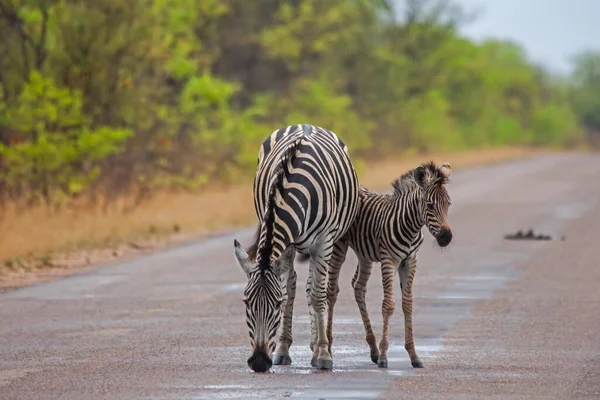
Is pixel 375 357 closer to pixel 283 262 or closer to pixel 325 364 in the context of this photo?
pixel 325 364

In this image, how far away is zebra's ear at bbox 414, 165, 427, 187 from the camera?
10219mm

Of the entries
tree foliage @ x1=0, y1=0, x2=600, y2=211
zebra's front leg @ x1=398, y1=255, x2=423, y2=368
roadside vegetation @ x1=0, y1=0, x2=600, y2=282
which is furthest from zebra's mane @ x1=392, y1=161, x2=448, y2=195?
tree foliage @ x1=0, y1=0, x2=600, y2=211

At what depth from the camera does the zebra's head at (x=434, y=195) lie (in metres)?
10.1

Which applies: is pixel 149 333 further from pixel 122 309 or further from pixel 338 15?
pixel 338 15

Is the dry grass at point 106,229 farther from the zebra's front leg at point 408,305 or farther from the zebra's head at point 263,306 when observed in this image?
the zebra's head at point 263,306

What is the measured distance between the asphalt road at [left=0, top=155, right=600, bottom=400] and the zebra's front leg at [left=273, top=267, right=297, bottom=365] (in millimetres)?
157

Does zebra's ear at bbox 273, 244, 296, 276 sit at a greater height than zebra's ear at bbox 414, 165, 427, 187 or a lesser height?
lesser

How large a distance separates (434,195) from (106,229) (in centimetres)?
1223

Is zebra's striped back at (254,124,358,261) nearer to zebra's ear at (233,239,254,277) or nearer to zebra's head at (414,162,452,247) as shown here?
zebra's ear at (233,239,254,277)

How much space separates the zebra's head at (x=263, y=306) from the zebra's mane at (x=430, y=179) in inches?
54.8

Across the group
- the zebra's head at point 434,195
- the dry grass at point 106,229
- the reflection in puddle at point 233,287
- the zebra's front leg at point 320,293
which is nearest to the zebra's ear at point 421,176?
the zebra's head at point 434,195

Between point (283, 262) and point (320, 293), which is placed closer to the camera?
point (283, 262)

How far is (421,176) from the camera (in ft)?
33.7

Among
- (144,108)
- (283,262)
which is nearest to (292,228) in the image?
(283,262)
